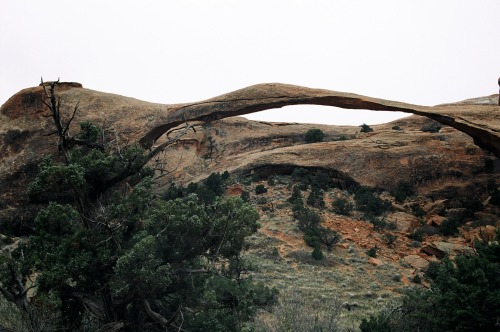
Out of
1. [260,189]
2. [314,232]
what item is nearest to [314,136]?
[260,189]

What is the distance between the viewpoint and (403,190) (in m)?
23.3

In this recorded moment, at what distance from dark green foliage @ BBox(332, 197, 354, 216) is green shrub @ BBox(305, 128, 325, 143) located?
28.5 ft

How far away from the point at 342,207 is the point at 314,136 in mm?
9447

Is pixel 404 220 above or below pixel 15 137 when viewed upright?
below

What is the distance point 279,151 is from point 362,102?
9499 millimetres

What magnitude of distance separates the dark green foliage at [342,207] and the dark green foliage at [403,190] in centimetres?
311

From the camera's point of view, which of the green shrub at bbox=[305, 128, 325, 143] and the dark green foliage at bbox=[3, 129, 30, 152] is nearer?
the dark green foliage at bbox=[3, 129, 30, 152]

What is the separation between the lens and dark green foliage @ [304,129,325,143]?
29391 mm

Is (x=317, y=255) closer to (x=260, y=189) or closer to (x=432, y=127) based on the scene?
(x=260, y=189)

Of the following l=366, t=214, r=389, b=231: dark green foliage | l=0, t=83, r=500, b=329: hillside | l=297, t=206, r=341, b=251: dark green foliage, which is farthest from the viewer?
l=366, t=214, r=389, b=231: dark green foliage

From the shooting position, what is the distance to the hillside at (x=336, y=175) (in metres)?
14.8

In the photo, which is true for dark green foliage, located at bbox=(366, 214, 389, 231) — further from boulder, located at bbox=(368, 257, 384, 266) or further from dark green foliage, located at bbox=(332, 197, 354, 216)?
boulder, located at bbox=(368, 257, 384, 266)

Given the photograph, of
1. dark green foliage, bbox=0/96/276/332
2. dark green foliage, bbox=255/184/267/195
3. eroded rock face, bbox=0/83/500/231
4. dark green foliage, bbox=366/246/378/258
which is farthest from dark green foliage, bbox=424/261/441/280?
dark green foliage, bbox=255/184/267/195

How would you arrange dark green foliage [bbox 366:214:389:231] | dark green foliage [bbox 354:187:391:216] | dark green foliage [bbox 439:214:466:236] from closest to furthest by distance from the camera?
1. dark green foliage [bbox 439:214:466:236]
2. dark green foliage [bbox 366:214:389:231]
3. dark green foliage [bbox 354:187:391:216]
